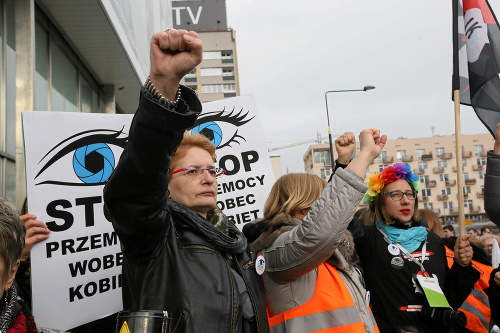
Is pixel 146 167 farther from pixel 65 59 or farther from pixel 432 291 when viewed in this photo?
pixel 65 59

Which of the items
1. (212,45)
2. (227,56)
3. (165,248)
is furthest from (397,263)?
(227,56)

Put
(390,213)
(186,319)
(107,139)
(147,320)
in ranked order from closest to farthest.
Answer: (147,320) → (186,319) → (107,139) → (390,213)

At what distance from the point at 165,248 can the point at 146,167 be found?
19.0 inches

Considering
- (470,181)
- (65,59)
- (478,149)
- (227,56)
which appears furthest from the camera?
(478,149)

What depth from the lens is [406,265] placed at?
345 centimetres

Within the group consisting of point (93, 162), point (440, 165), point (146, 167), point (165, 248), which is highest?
point (440, 165)

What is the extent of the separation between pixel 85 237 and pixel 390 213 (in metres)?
2.25

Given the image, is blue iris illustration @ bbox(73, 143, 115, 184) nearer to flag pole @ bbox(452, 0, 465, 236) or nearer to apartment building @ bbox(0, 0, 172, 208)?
apartment building @ bbox(0, 0, 172, 208)

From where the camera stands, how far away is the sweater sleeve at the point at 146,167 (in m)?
1.41

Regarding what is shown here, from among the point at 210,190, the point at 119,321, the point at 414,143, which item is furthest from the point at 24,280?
the point at 414,143

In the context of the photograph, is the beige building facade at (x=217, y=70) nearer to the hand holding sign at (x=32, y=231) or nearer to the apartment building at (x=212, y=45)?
the apartment building at (x=212, y=45)

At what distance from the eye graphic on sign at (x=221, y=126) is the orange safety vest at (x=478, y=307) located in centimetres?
191

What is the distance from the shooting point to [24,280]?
2.71 meters

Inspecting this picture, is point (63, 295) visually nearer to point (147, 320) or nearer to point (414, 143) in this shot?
point (147, 320)
